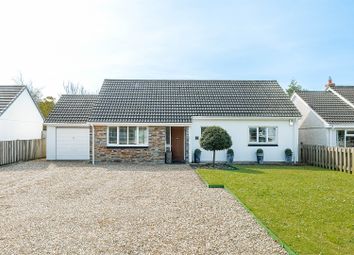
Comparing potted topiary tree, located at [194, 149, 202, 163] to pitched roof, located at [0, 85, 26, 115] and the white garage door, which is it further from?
pitched roof, located at [0, 85, 26, 115]

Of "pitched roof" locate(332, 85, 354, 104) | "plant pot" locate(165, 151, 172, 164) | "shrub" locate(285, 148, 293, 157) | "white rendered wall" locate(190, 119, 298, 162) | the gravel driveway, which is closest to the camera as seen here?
the gravel driveway

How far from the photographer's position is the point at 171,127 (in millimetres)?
23156

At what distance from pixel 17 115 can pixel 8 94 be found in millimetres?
1699

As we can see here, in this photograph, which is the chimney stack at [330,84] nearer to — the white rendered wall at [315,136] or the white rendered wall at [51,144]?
the white rendered wall at [315,136]

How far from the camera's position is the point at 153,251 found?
6.14m

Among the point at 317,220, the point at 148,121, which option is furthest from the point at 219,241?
the point at 148,121

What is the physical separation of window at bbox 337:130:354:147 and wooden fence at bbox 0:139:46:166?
835 inches

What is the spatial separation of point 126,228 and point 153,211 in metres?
1.70

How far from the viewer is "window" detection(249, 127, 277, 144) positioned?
75.9 feet

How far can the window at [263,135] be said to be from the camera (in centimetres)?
2314

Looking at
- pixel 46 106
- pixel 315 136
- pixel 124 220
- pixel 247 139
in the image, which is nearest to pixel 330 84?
pixel 315 136

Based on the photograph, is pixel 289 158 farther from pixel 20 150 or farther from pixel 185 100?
pixel 20 150

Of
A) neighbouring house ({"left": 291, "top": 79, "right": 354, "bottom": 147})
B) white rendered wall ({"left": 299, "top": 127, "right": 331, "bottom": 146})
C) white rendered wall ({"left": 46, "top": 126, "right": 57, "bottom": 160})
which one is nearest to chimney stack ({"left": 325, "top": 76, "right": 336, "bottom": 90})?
neighbouring house ({"left": 291, "top": 79, "right": 354, "bottom": 147})

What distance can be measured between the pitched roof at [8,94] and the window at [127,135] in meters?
8.07
